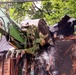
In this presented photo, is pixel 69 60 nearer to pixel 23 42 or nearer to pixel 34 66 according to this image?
pixel 34 66

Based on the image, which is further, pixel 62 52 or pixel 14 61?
pixel 14 61

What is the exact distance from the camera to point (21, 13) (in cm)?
2056

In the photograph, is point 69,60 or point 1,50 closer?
point 69,60

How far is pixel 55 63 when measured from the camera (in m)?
10.7

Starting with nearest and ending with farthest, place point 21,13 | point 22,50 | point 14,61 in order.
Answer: point 22,50 < point 14,61 < point 21,13

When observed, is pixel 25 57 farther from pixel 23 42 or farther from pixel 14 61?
pixel 14 61

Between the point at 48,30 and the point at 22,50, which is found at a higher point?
the point at 48,30

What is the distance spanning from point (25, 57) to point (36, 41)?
2.58 feet

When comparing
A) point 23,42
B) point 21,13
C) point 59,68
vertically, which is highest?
point 21,13

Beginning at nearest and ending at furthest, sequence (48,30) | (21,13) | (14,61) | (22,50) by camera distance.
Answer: (22,50)
(48,30)
(14,61)
(21,13)

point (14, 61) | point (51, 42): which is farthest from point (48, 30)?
point (14, 61)

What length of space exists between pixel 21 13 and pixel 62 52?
33.8 feet

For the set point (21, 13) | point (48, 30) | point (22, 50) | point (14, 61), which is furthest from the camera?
point (21, 13)

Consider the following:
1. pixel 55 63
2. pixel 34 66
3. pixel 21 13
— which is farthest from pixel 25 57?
pixel 21 13
